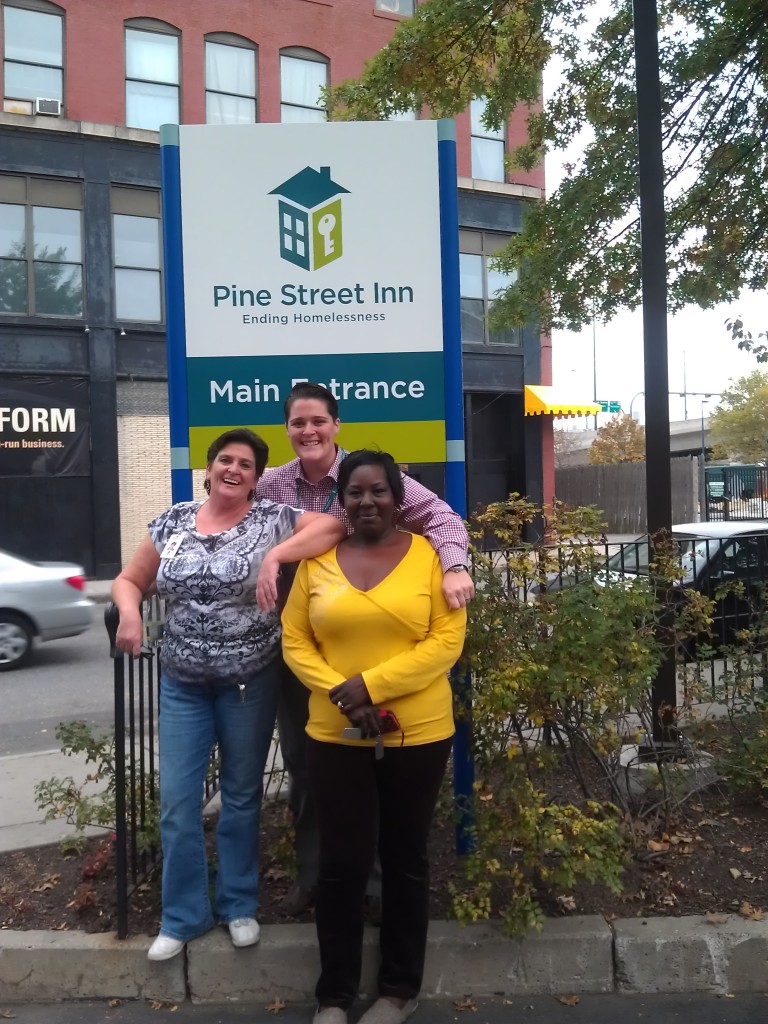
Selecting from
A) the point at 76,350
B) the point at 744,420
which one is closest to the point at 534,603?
the point at 76,350

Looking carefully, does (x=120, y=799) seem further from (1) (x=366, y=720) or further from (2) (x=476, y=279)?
(2) (x=476, y=279)

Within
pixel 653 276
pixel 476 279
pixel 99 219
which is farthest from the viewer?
pixel 476 279

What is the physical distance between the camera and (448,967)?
3.20 metres

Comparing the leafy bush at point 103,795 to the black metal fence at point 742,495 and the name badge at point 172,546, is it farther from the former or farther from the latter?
the black metal fence at point 742,495

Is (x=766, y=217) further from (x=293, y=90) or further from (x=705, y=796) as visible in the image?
(x=293, y=90)

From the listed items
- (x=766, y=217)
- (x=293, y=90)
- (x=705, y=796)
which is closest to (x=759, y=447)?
(x=293, y=90)

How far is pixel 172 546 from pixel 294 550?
1.56ft

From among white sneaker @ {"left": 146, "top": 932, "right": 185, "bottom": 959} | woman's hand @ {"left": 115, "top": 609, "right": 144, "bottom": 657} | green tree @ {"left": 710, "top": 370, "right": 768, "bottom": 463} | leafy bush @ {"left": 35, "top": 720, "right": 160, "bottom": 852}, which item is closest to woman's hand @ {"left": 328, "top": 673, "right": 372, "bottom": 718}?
woman's hand @ {"left": 115, "top": 609, "right": 144, "bottom": 657}

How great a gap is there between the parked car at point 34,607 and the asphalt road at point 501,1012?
7.34 meters

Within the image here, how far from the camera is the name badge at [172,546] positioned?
3.14 metres

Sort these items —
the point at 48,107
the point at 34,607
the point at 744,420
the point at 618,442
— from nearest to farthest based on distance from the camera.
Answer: the point at 34,607
the point at 48,107
the point at 618,442
the point at 744,420

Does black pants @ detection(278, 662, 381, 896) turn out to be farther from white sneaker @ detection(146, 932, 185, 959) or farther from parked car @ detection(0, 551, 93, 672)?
parked car @ detection(0, 551, 93, 672)

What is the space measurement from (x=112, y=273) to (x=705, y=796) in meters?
16.3

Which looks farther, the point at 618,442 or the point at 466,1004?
the point at 618,442
